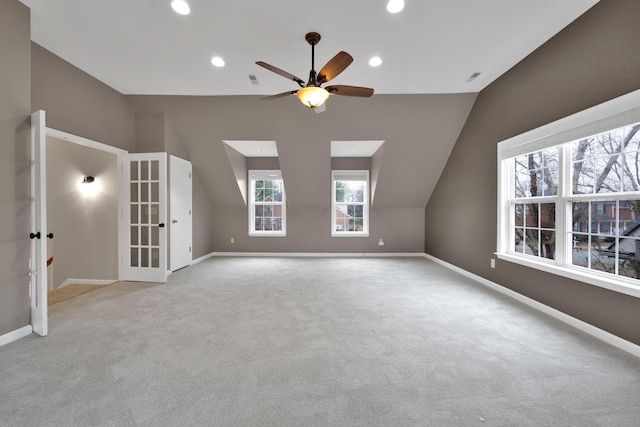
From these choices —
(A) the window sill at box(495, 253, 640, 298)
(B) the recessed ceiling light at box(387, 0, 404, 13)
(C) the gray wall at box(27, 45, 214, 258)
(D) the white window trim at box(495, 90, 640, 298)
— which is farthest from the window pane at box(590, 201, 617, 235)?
(C) the gray wall at box(27, 45, 214, 258)

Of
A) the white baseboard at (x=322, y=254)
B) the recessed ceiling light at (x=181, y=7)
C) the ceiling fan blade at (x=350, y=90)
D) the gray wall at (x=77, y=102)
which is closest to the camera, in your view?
the recessed ceiling light at (x=181, y=7)

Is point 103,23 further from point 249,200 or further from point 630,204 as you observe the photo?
point 630,204

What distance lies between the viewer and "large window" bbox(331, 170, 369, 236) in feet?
19.5

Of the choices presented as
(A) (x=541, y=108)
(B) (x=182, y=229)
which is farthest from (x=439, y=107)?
(B) (x=182, y=229)

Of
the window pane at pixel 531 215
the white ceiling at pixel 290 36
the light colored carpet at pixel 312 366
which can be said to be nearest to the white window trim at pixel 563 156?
the window pane at pixel 531 215

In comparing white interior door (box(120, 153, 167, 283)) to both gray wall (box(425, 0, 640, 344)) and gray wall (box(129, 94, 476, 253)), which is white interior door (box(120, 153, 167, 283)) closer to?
gray wall (box(129, 94, 476, 253))

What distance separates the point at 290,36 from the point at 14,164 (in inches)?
106

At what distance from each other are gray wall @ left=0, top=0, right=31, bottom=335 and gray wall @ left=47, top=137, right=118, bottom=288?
2.03m

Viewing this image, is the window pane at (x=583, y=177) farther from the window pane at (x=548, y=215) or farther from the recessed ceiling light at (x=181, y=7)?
the recessed ceiling light at (x=181, y=7)

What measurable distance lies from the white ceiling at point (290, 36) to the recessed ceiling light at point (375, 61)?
0.19 feet

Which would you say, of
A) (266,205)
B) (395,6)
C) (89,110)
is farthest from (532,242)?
(89,110)

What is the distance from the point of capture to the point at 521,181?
10.6 feet

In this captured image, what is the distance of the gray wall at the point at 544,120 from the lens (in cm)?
202

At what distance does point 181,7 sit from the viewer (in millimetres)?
2125
